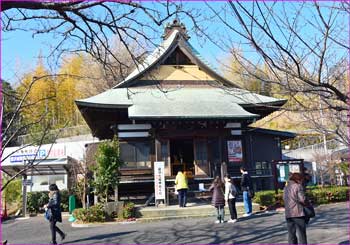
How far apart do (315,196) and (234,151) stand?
438 cm

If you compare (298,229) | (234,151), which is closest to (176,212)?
(234,151)

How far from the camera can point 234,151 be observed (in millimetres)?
19203

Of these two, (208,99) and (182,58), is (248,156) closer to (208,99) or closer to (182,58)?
(208,99)

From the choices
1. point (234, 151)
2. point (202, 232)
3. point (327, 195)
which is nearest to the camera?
point (202, 232)

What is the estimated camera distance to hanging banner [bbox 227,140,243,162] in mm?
19094


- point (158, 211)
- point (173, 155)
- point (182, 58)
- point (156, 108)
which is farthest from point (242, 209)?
point (182, 58)

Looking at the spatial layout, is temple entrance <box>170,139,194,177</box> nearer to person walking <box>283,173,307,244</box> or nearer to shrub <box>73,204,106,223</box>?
shrub <box>73,204,106,223</box>

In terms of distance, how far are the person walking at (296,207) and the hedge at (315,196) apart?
7.76 m

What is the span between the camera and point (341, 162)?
24.8m

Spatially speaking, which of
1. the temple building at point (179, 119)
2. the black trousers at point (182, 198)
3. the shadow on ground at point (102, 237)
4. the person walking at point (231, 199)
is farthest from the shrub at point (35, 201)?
the person walking at point (231, 199)

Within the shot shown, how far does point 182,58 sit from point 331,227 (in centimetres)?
1329

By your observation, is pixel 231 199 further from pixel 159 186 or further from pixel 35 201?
pixel 35 201

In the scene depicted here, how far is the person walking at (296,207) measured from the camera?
293 inches

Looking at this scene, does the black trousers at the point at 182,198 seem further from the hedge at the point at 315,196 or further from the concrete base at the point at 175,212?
the hedge at the point at 315,196
